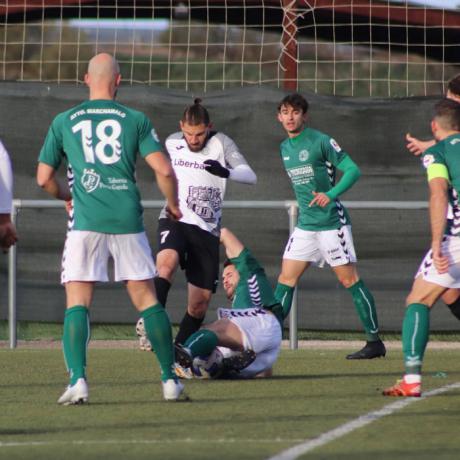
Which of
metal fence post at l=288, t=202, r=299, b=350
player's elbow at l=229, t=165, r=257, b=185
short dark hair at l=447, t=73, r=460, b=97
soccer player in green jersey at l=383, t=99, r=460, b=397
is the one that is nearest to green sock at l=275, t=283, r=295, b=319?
metal fence post at l=288, t=202, r=299, b=350

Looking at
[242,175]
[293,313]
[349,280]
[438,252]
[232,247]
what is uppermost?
[242,175]

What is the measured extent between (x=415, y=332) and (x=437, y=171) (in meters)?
0.91

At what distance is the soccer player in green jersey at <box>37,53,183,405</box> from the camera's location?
26.0 feet

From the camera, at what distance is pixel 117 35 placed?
15219mm

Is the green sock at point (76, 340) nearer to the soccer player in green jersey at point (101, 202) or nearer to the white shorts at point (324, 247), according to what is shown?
the soccer player in green jersey at point (101, 202)

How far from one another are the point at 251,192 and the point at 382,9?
8.19ft

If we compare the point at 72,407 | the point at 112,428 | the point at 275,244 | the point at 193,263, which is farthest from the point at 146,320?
the point at 275,244

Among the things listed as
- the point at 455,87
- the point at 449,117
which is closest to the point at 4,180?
the point at 449,117

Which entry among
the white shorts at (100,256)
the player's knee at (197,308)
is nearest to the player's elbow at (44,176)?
the white shorts at (100,256)

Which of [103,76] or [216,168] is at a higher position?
[103,76]

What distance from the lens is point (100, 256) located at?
314 inches

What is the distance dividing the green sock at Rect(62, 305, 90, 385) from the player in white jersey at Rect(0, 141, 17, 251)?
3.18ft

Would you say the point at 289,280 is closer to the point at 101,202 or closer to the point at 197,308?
the point at 197,308

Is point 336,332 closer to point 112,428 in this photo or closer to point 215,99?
point 215,99
